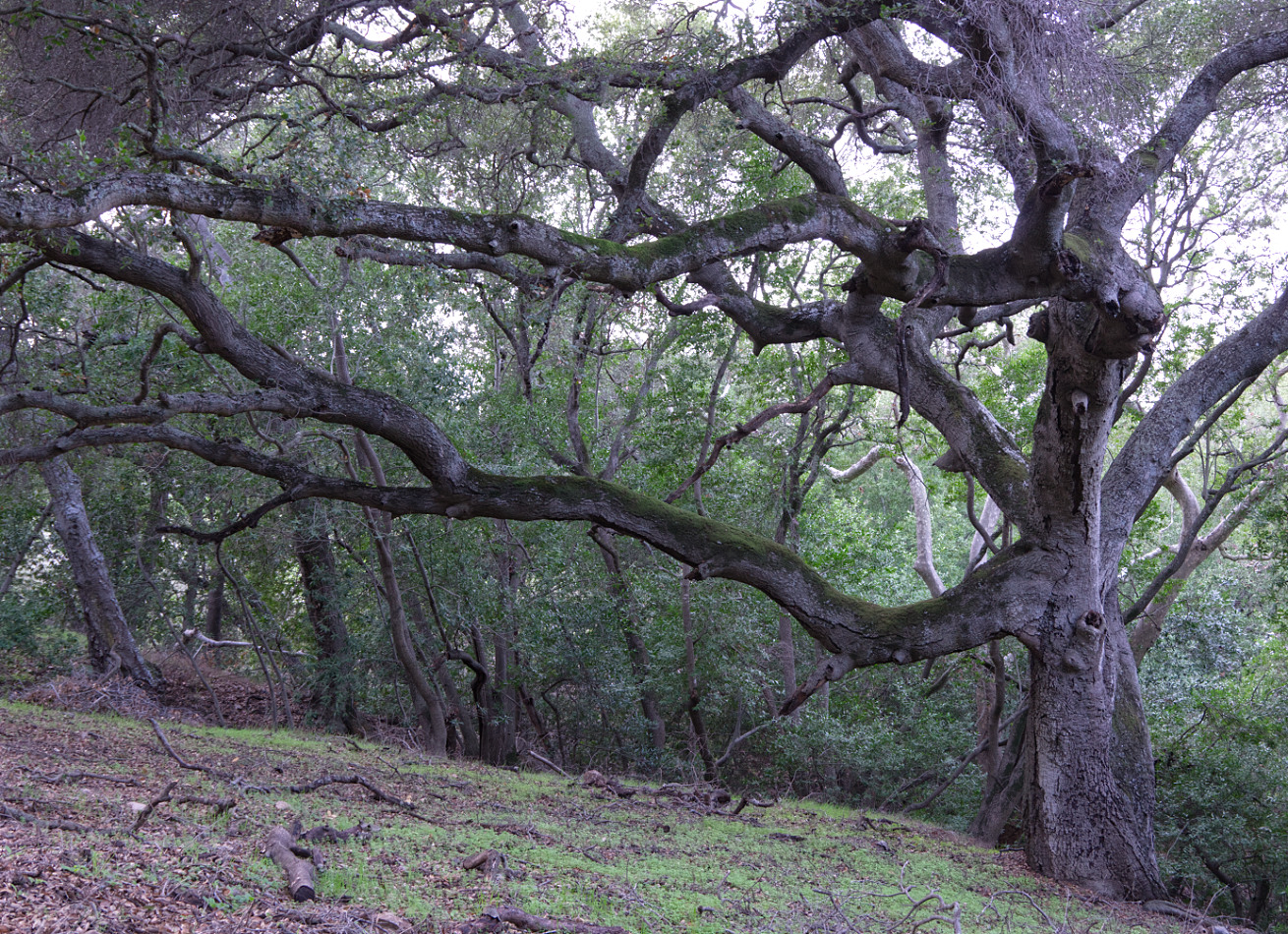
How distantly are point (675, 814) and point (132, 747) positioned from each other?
4236mm

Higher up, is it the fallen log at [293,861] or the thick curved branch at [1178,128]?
the thick curved branch at [1178,128]

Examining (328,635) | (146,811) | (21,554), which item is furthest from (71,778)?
(21,554)

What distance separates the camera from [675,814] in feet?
25.1

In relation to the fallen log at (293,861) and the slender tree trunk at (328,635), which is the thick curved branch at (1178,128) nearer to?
the fallen log at (293,861)

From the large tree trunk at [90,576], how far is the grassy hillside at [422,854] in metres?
2.16

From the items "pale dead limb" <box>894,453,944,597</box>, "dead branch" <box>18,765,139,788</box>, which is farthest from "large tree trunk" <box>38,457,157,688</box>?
"pale dead limb" <box>894,453,944,597</box>

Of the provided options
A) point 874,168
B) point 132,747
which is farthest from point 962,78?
point 132,747

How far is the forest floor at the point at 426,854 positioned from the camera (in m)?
3.24

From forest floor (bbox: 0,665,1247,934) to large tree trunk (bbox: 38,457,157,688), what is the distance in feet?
5.37

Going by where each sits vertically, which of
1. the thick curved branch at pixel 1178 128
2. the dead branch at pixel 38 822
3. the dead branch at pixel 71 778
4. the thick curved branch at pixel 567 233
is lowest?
the dead branch at pixel 71 778

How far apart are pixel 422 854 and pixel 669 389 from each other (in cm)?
806

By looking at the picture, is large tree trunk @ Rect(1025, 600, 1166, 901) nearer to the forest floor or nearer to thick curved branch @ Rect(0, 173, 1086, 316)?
the forest floor

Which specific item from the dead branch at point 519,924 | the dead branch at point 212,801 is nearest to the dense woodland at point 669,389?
the dead branch at point 212,801

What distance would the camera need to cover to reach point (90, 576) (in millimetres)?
10422
